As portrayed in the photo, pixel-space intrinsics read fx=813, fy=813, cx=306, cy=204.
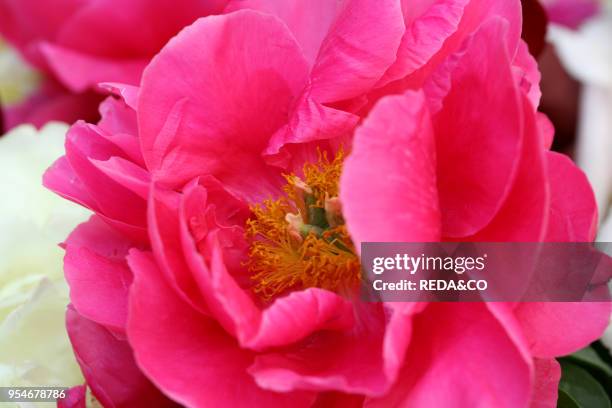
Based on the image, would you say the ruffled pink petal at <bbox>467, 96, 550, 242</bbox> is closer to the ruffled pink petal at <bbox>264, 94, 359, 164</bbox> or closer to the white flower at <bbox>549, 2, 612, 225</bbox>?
the ruffled pink petal at <bbox>264, 94, 359, 164</bbox>

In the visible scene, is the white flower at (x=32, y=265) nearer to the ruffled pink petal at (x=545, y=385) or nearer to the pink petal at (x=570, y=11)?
the ruffled pink petal at (x=545, y=385)

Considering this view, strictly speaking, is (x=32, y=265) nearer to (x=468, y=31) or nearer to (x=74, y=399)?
(x=74, y=399)

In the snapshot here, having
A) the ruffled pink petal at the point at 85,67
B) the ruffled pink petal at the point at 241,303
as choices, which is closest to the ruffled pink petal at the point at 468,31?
the ruffled pink petal at the point at 241,303

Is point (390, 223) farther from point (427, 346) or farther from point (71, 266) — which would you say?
point (71, 266)

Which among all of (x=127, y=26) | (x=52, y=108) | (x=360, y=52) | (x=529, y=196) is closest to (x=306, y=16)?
(x=360, y=52)

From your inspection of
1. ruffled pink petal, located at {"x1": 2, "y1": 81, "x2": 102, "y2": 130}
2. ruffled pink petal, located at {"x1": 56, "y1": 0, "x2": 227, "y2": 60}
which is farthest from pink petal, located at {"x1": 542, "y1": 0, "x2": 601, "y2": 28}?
ruffled pink petal, located at {"x1": 2, "y1": 81, "x2": 102, "y2": 130}

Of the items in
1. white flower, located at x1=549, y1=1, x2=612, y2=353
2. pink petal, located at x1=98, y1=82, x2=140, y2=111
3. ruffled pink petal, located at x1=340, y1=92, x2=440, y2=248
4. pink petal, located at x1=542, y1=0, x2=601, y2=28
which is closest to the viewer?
ruffled pink petal, located at x1=340, y1=92, x2=440, y2=248

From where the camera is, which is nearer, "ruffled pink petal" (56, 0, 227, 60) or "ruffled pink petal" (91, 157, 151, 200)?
"ruffled pink petal" (91, 157, 151, 200)
